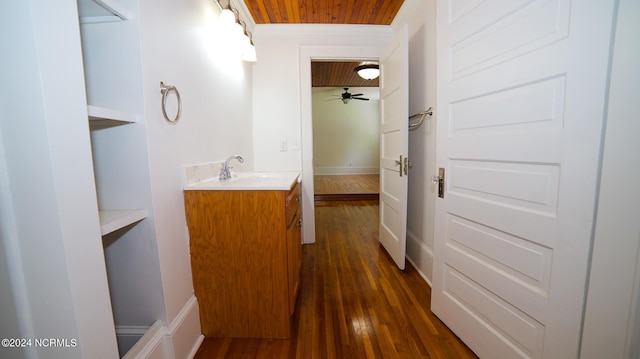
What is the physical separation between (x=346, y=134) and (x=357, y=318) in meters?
7.00

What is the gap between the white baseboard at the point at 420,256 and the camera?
6.13ft

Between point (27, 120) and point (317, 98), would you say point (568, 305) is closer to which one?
point (27, 120)

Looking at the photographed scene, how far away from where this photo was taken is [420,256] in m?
2.03

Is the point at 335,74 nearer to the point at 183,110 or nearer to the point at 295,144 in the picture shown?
the point at 295,144

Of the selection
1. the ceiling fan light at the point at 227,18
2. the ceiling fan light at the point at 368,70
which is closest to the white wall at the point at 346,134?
the ceiling fan light at the point at 368,70

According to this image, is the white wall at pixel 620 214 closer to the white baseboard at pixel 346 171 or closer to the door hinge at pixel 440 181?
the door hinge at pixel 440 181

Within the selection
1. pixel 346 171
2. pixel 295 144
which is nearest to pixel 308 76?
pixel 295 144

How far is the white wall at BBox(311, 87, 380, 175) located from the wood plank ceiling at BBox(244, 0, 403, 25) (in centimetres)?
542

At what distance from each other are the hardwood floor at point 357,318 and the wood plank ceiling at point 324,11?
89.9 inches

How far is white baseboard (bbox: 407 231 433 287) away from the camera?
187 centimetres

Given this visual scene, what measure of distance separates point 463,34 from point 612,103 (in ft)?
2.28

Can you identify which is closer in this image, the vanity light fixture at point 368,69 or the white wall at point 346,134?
the vanity light fixture at point 368,69

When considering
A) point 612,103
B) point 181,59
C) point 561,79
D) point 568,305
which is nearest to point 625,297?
point 568,305

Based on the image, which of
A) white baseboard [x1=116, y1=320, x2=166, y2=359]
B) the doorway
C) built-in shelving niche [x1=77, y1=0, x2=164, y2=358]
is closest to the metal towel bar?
built-in shelving niche [x1=77, y1=0, x2=164, y2=358]
